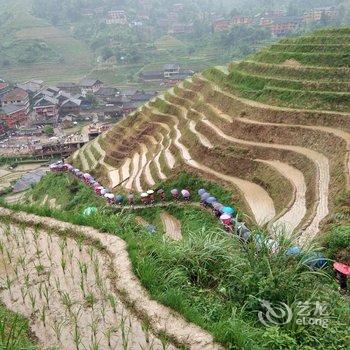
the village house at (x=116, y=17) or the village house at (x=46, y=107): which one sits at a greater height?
the village house at (x=116, y=17)

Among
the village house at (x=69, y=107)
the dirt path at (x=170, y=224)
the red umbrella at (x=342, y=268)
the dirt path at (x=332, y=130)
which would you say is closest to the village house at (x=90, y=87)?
the village house at (x=69, y=107)

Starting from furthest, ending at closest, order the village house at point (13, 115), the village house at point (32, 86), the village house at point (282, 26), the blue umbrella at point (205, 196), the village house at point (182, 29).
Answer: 1. the village house at point (182, 29)
2. the village house at point (282, 26)
3. the village house at point (32, 86)
4. the village house at point (13, 115)
5. the blue umbrella at point (205, 196)

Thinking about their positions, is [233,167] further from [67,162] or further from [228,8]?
[228,8]

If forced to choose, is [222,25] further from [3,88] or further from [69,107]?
[3,88]

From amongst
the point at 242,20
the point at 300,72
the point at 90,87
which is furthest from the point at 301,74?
the point at 242,20

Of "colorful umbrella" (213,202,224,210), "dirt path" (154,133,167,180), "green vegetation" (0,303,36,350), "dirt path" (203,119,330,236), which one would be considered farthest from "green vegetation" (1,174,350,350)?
"dirt path" (154,133,167,180)

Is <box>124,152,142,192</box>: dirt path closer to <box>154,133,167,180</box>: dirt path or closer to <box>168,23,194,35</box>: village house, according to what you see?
<box>154,133,167,180</box>: dirt path

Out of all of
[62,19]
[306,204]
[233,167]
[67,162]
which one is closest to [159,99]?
[67,162]

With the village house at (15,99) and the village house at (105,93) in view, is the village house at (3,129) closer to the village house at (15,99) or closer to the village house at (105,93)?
the village house at (15,99)
